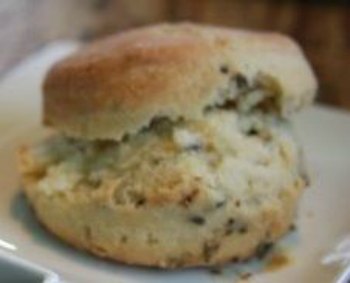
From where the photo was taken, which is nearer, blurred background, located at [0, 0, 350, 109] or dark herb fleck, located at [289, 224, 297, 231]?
dark herb fleck, located at [289, 224, 297, 231]

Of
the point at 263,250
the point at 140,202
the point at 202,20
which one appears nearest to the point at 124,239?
the point at 140,202

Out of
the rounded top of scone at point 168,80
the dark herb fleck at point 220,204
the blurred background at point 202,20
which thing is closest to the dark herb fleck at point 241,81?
the rounded top of scone at point 168,80

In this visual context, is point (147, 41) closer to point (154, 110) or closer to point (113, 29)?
point (154, 110)

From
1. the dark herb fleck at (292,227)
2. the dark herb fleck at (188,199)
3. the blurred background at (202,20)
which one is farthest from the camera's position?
the blurred background at (202,20)

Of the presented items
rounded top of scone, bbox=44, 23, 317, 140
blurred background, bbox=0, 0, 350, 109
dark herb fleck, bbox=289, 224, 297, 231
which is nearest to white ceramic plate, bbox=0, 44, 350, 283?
dark herb fleck, bbox=289, 224, 297, 231

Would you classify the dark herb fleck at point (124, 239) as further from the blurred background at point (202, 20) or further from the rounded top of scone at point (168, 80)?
the blurred background at point (202, 20)

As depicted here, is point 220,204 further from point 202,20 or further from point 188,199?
point 202,20

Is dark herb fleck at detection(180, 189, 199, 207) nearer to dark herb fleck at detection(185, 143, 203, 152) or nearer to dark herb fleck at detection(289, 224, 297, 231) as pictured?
dark herb fleck at detection(185, 143, 203, 152)
